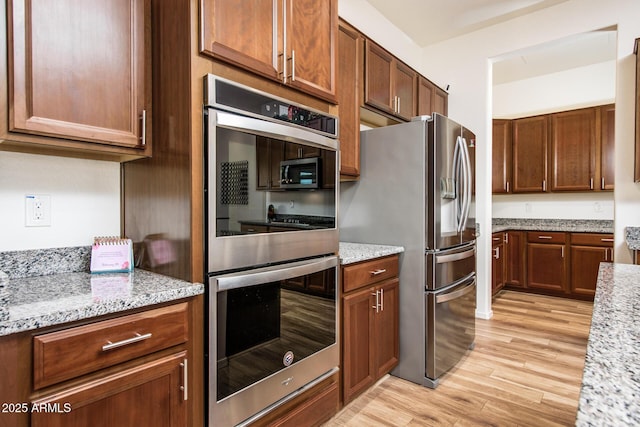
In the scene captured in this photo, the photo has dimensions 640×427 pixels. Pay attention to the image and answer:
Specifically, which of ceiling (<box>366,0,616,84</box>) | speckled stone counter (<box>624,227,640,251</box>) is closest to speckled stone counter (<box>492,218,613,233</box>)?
speckled stone counter (<box>624,227,640,251</box>)

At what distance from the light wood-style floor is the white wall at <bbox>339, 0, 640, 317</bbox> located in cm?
71

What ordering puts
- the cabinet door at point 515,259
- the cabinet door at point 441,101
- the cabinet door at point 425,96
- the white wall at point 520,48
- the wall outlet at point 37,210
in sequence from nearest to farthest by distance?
the wall outlet at point 37,210
the white wall at point 520,48
the cabinet door at point 425,96
the cabinet door at point 441,101
the cabinet door at point 515,259

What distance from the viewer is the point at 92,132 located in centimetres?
126

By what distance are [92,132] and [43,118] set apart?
5.8 inches

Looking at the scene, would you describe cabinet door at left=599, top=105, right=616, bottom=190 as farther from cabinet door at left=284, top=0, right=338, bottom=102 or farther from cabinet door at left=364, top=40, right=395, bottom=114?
cabinet door at left=284, top=0, right=338, bottom=102

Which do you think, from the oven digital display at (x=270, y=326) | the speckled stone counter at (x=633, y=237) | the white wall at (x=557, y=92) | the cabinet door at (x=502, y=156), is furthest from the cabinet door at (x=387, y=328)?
the white wall at (x=557, y=92)

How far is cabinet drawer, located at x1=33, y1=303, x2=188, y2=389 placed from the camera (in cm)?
91

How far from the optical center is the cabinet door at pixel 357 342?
191cm

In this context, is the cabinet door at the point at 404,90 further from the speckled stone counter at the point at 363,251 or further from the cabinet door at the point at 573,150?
the cabinet door at the point at 573,150

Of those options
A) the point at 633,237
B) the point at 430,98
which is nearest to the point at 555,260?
the point at 633,237

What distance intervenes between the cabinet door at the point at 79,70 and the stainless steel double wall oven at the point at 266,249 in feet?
1.20

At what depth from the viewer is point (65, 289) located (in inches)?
45.8

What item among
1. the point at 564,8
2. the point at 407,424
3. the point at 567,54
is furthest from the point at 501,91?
the point at 407,424

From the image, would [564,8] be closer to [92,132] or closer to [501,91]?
[501,91]
